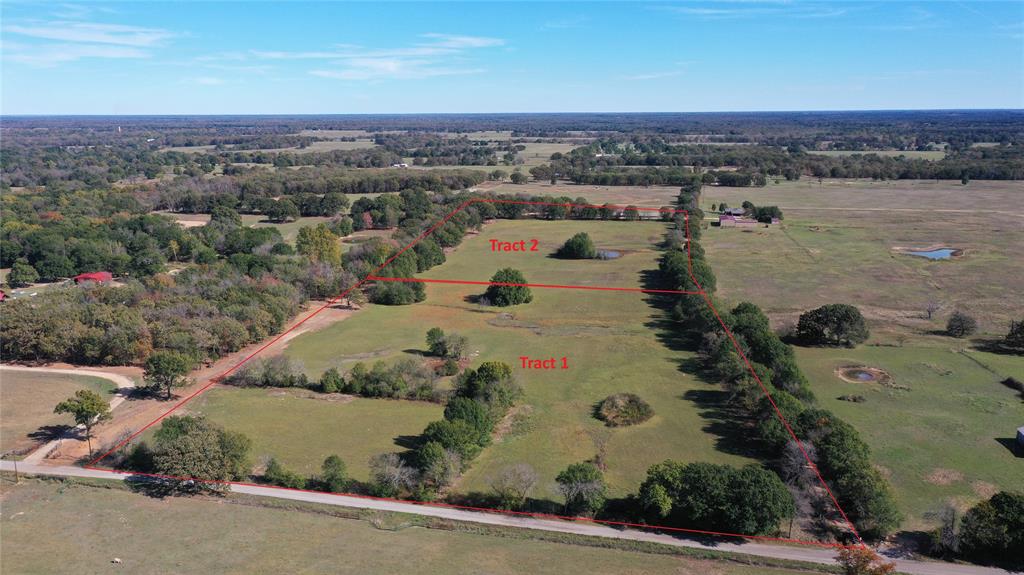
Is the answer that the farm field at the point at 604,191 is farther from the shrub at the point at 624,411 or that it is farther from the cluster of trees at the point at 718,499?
the cluster of trees at the point at 718,499

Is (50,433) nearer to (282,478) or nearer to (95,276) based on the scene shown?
A: (282,478)

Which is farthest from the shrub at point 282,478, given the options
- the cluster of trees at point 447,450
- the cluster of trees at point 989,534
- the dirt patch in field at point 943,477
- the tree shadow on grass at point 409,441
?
the dirt patch in field at point 943,477

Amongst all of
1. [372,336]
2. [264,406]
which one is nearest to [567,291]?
[372,336]

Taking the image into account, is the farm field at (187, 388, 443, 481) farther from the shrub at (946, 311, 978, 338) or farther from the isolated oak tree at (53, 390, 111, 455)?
the shrub at (946, 311, 978, 338)

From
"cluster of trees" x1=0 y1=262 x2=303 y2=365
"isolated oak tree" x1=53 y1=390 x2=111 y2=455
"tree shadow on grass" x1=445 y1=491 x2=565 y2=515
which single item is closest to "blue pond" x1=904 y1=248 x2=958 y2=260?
"tree shadow on grass" x1=445 y1=491 x2=565 y2=515

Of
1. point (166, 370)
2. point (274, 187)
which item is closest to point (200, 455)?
point (166, 370)

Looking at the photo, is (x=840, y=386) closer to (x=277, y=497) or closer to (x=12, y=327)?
(x=277, y=497)
